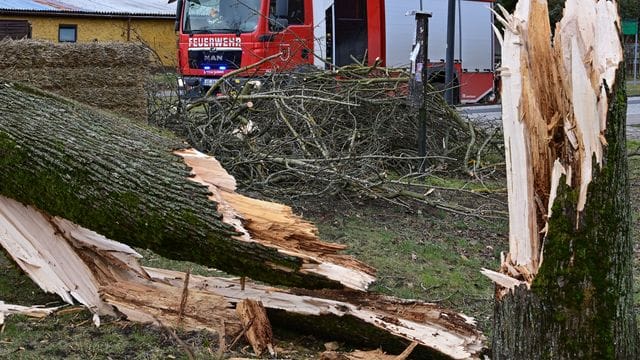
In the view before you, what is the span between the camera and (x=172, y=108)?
8.50m

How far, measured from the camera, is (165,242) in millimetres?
4109

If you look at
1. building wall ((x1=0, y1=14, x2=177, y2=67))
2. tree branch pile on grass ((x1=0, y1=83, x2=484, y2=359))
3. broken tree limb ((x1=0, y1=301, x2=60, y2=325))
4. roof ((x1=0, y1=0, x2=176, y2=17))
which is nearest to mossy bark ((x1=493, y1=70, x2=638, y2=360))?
tree branch pile on grass ((x1=0, y1=83, x2=484, y2=359))

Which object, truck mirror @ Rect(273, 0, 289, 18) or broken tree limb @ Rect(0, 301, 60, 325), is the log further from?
truck mirror @ Rect(273, 0, 289, 18)

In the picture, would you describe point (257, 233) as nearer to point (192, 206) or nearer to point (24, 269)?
point (192, 206)

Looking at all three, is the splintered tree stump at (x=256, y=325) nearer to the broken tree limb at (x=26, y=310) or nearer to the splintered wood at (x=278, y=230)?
the splintered wood at (x=278, y=230)

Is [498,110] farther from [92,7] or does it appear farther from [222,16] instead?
[92,7]

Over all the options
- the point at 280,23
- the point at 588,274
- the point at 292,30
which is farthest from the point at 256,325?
the point at 292,30

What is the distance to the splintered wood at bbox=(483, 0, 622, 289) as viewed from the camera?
130 inches

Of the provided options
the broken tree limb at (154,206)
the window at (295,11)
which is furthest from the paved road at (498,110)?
the broken tree limb at (154,206)

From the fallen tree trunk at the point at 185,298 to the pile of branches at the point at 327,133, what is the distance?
243 cm

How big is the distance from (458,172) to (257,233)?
548cm

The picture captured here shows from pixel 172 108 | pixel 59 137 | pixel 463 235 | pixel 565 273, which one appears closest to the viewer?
pixel 565 273

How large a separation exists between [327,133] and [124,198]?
4211 mm

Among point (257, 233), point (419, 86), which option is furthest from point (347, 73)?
point (257, 233)
